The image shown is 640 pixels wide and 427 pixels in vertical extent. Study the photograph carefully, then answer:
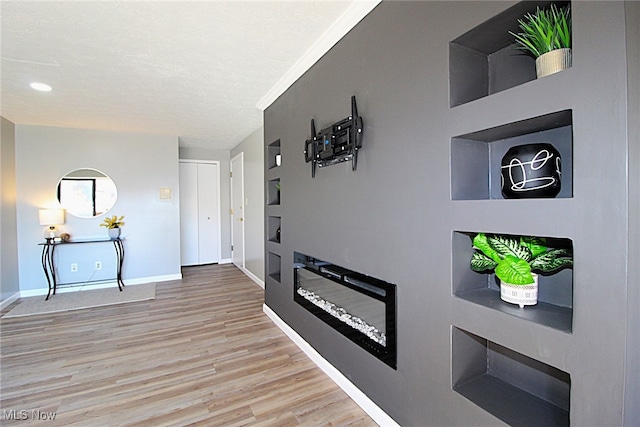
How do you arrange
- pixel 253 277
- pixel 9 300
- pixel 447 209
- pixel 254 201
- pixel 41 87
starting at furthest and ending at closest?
pixel 253 277 → pixel 254 201 → pixel 9 300 → pixel 41 87 → pixel 447 209

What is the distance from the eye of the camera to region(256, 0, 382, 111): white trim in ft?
5.54

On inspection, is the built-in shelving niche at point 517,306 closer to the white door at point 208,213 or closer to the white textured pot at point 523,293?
the white textured pot at point 523,293

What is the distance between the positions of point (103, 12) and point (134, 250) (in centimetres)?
388

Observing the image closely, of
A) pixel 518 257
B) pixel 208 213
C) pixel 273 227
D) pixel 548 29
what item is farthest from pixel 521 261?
pixel 208 213

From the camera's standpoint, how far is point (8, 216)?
3.83 meters

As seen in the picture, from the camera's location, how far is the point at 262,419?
1.74 meters

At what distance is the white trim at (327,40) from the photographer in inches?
66.5

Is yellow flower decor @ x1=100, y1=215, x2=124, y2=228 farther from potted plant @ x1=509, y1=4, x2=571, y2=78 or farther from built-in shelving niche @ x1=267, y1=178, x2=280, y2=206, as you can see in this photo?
potted plant @ x1=509, y1=4, x2=571, y2=78

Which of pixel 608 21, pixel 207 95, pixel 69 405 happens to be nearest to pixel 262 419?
pixel 69 405

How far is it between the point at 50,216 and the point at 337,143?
4.34 m

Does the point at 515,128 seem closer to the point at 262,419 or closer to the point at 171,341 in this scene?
the point at 262,419

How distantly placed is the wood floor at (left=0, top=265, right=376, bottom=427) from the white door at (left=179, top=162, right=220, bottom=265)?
8.10 ft

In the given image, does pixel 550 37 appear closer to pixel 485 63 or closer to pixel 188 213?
pixel 485 63

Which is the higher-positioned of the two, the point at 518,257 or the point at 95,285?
the point at 518,257
